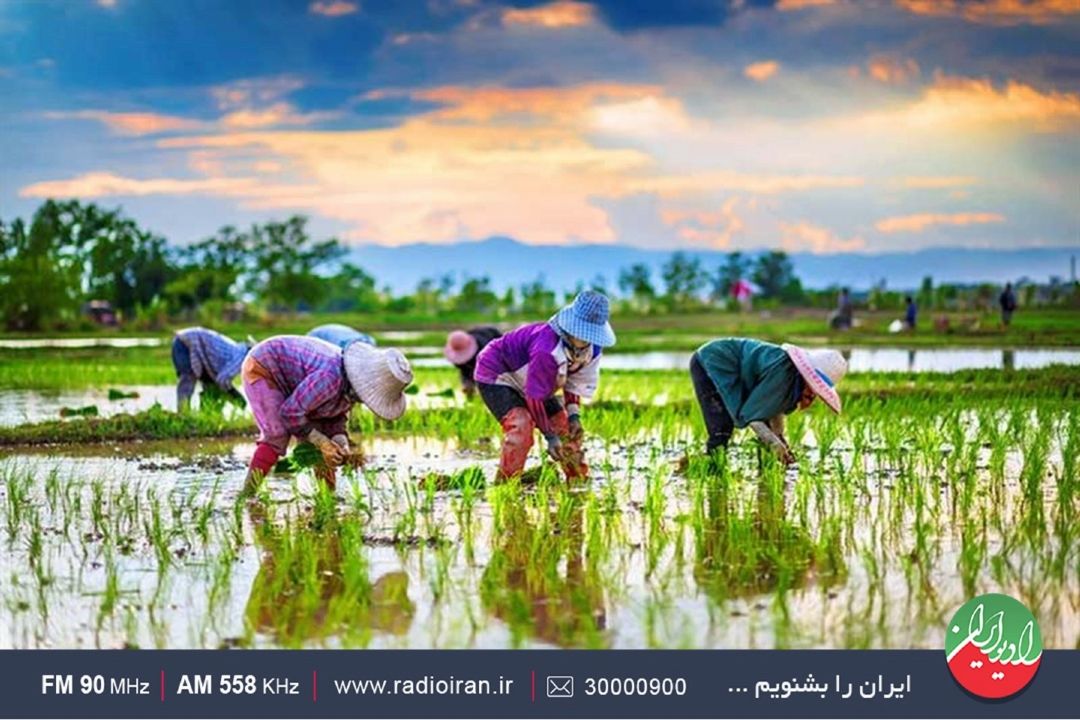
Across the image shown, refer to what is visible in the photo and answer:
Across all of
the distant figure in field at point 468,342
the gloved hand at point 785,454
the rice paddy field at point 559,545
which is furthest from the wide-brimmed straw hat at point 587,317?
the distant figure in field at point 468,342

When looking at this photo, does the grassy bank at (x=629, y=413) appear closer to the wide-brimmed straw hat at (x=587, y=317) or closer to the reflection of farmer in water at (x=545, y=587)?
the wide-brimmed straw hat at (x=587, y=317)

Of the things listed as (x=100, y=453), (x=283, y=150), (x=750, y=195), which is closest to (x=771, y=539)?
(x=100, y=453)

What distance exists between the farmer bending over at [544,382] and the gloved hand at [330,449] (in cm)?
63

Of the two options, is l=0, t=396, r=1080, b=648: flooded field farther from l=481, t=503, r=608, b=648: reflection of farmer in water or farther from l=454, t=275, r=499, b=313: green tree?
l=454, t=275, r=499, b=313: green tree

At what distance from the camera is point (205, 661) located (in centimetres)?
342

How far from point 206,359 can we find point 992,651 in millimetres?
6028

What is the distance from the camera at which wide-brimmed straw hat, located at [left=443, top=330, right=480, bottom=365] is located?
367 inches

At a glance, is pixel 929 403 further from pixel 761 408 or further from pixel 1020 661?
pixel 1020 661

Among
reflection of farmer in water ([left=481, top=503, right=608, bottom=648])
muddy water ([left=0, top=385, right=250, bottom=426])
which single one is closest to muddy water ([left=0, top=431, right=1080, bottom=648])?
reflection of farmer in water ([left=481, top=503, right=608, bottom=648])

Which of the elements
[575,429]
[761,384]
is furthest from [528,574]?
[761,384]

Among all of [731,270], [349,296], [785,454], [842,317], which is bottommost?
[785,454]

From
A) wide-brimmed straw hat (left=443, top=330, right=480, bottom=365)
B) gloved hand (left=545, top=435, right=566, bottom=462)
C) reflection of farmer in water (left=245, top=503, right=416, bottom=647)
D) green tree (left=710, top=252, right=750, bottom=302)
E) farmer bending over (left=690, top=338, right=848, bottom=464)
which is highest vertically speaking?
green tree (left=710, top=252, right=750, bottom=302)

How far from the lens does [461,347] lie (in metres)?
9.36

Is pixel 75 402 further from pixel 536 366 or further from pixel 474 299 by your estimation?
pixel 474 299
